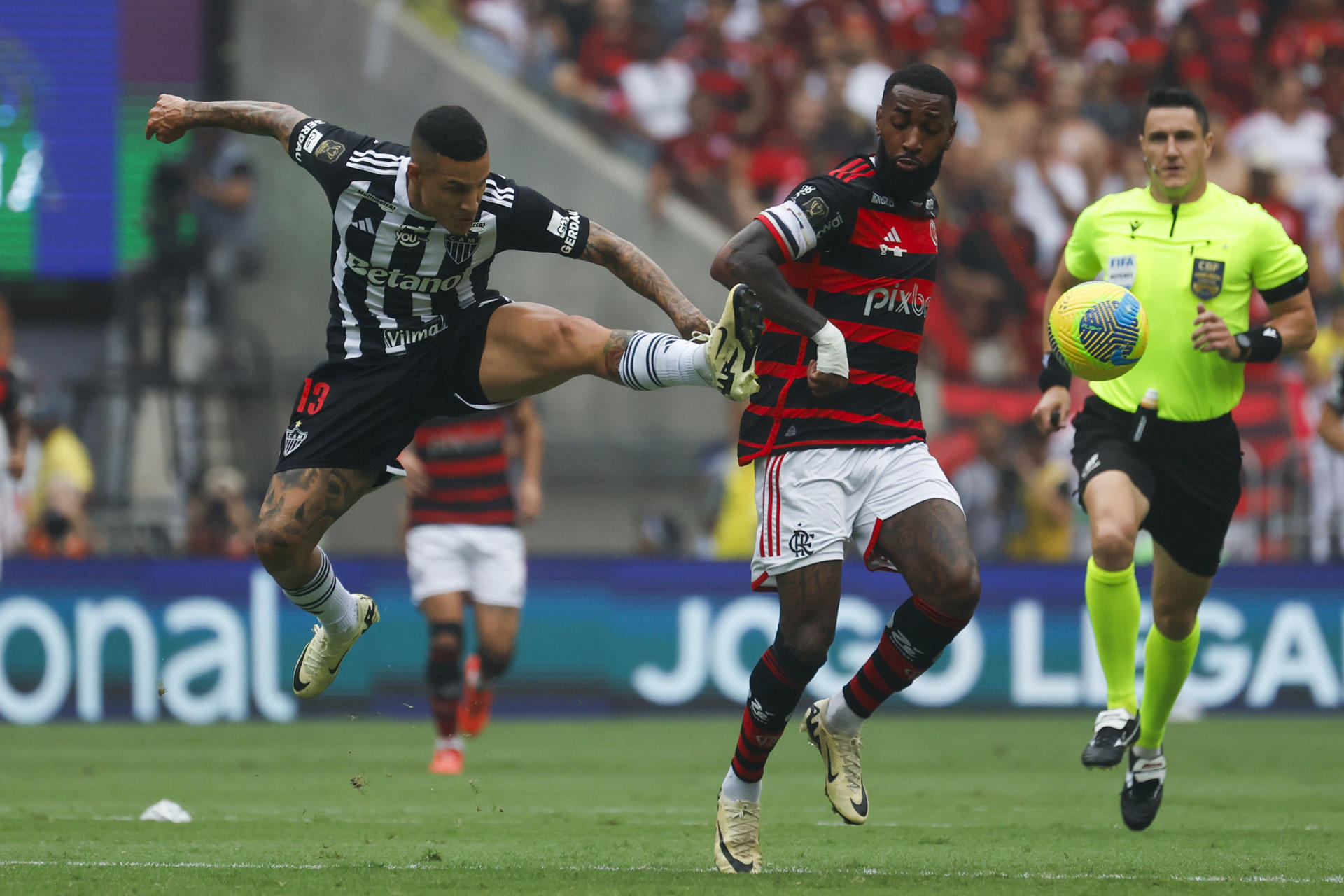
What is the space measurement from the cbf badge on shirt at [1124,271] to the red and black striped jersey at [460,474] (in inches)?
179

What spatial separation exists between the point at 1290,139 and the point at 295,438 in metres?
13.1

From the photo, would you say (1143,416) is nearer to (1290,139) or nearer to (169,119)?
(169,119)

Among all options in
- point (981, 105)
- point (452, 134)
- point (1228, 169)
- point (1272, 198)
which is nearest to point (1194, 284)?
point (452, 134)

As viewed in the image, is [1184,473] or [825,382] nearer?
[825,382]

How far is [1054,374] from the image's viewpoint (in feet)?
24.9

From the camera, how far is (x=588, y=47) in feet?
59.2

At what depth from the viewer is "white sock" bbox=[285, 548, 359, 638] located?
24.0 ft

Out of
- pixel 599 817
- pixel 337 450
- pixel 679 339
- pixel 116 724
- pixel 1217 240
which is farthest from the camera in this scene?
pixel 116 724

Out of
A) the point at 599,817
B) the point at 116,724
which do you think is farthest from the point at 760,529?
the point at 116,724

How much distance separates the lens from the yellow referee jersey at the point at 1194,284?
756 cm

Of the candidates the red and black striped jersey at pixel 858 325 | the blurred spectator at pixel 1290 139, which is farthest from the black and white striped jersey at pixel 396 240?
the blurred spectator at pixel 1290 139

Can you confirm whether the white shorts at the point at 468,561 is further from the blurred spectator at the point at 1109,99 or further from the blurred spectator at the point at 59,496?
the blurred spectator at the point at 1109,99

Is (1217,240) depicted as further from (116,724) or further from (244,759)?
(116,724)

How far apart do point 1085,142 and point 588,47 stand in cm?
514
